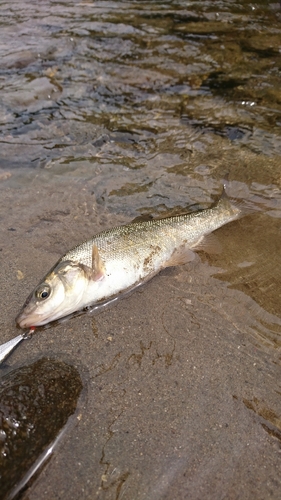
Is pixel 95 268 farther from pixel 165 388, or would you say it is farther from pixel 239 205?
pixel 239 205

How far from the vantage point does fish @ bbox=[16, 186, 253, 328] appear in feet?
13.5

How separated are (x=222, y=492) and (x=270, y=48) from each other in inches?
385

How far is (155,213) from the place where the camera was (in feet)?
18.5

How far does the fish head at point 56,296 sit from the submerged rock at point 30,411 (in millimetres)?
478

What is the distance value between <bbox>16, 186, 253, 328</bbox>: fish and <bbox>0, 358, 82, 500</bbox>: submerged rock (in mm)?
633

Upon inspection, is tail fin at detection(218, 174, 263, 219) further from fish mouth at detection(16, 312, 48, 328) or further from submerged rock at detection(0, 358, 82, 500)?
submerged rock at detection(0, 358, 82, 500)

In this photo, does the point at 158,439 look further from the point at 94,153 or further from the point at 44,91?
the point at 44,91

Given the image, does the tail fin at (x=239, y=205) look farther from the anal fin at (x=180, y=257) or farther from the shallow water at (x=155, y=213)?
the anal fin at (x=180, y=257)

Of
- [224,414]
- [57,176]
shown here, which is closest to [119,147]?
[57,176]

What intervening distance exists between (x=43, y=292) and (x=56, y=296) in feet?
0.45

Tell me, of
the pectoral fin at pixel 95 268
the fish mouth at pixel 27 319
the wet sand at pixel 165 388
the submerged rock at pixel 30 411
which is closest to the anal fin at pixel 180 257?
the wet sand at pixel 165 388

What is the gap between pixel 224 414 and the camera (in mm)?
3494

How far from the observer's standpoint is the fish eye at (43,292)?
160 inches

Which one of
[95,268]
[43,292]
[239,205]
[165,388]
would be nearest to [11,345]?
[43,292]
